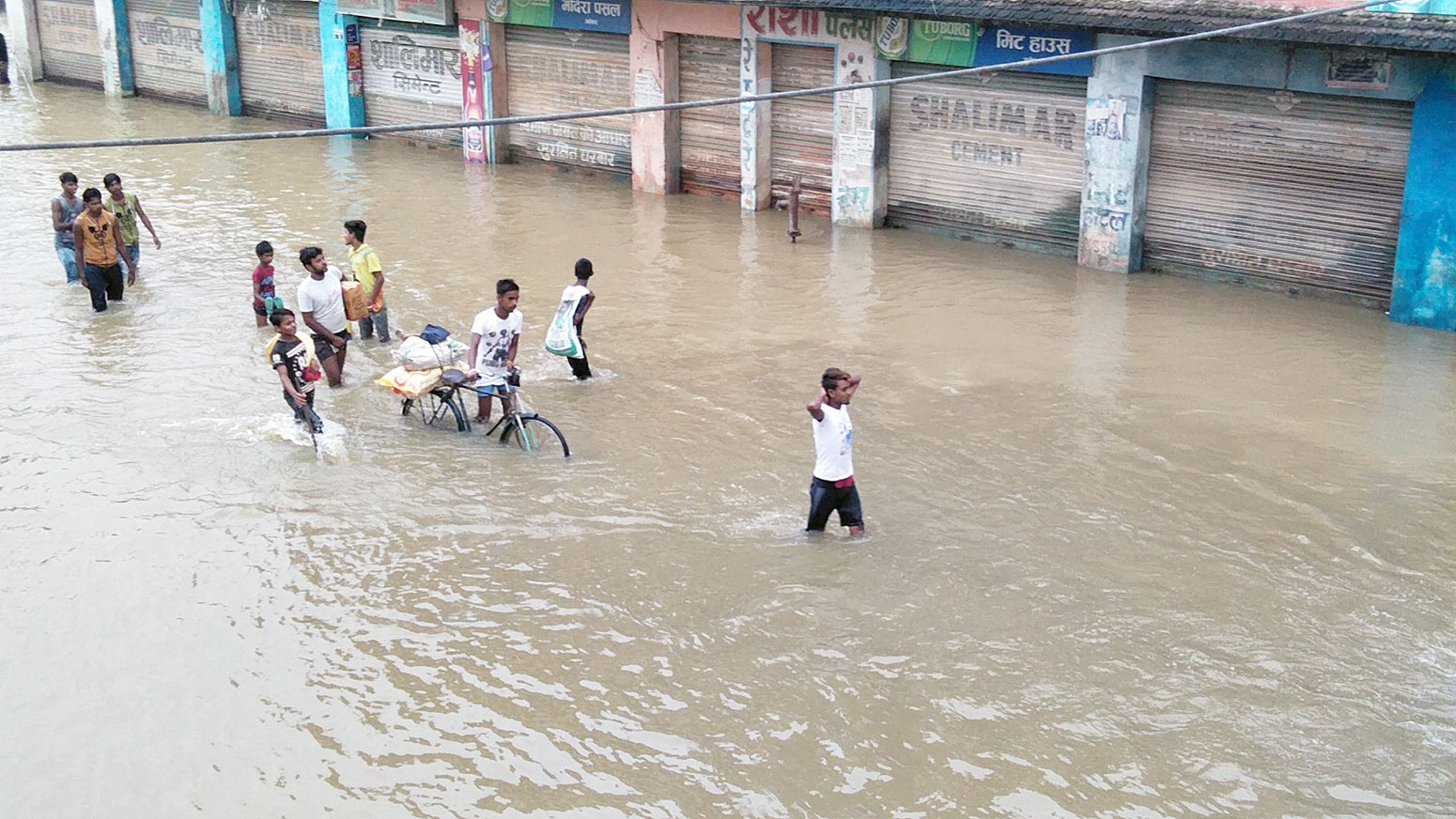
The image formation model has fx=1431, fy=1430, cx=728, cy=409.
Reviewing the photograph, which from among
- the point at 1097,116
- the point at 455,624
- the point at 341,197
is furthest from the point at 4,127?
the point at 455,624

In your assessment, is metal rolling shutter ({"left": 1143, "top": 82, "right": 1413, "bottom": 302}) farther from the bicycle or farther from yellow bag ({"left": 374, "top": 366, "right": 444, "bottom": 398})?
yellow bag ({"left": 374, "top": 366, "right": 444, "bottom": 398})

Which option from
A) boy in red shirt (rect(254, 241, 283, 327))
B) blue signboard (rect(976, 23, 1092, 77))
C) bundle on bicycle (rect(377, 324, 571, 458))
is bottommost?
bundle on bicycle (rect(377, 324, 571, 458))

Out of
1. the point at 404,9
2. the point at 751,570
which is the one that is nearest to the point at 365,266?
the point at 751,570

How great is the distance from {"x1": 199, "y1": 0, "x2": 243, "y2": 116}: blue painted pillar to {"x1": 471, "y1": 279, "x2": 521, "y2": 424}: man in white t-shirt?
66.7 feet

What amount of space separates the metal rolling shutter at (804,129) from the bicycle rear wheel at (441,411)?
8800 millimetres

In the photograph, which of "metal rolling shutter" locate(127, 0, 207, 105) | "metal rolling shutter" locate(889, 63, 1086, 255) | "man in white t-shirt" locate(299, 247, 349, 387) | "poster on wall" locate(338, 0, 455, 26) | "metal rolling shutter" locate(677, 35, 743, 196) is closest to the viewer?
"man in white t-shirt" locate(299, 247, 349, 387)

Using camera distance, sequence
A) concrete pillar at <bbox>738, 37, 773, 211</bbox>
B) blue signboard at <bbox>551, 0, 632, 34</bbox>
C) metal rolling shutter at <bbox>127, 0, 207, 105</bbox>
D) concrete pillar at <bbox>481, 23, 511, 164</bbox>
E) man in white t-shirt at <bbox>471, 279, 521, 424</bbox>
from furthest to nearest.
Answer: metal rolling shutter at <bbox>127, 0, 207, 105</bbox> < concrete pillar at <bbox>481, 23, 511, 164</bbox> < blue signboard at <bbox>551, 0, 632, 34</bbox> < concrete pillar at <bbox>738, 37, 773, 211</bbox> < man in white t-shirt at <bbox>471, 279, 521, 424</bbox>

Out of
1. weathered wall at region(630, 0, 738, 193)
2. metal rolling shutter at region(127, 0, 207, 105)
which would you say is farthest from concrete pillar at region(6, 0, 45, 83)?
weathered wall at region(630, 0, 738, 193)

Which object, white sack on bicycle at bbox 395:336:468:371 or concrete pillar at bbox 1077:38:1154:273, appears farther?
concrete pillar at bbox 1077:38:1154:273

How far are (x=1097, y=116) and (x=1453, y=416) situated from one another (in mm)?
5828

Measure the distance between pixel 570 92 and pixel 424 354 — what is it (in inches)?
489

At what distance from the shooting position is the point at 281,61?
28.5m

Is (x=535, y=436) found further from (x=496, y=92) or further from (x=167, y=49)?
(x=167, y=49)

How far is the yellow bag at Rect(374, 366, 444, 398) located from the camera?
1152 centimetres
